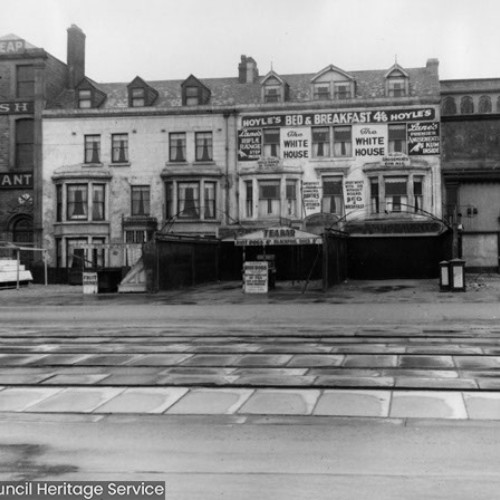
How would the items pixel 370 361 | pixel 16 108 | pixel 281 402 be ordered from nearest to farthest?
pixel 281 402
pixel 370 361
pixel 16 108

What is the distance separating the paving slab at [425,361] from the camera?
32.0 ft

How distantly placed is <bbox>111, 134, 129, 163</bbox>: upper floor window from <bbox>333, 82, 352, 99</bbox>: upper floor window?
12.6m

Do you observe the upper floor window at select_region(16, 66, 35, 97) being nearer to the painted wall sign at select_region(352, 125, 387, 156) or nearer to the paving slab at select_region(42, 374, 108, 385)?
the painted wall sign at select_region(352, 125, 387, 156)

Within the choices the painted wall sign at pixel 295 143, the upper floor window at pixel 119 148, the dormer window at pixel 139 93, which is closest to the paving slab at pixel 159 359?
the painted wall sign at pixel 295 143

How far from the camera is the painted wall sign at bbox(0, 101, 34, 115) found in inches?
1554

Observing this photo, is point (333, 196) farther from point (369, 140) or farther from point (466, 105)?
point (466, 105)

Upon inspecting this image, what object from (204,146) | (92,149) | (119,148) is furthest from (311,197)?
(92,149)

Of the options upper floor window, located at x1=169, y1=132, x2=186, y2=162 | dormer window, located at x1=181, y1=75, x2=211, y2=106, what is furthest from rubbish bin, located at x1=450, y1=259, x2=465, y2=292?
dormer window, located at x1=181, y1=75, x2=211, y2=106

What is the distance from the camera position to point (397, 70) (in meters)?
37.6

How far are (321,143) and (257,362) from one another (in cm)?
2838

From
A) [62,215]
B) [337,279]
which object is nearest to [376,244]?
[337,279]

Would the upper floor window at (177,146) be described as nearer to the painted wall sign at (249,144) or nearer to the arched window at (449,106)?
the painted wall sign at (249,144)

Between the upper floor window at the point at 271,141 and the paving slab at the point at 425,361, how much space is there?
2793 cm

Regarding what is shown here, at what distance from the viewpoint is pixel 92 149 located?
39.0 meters
